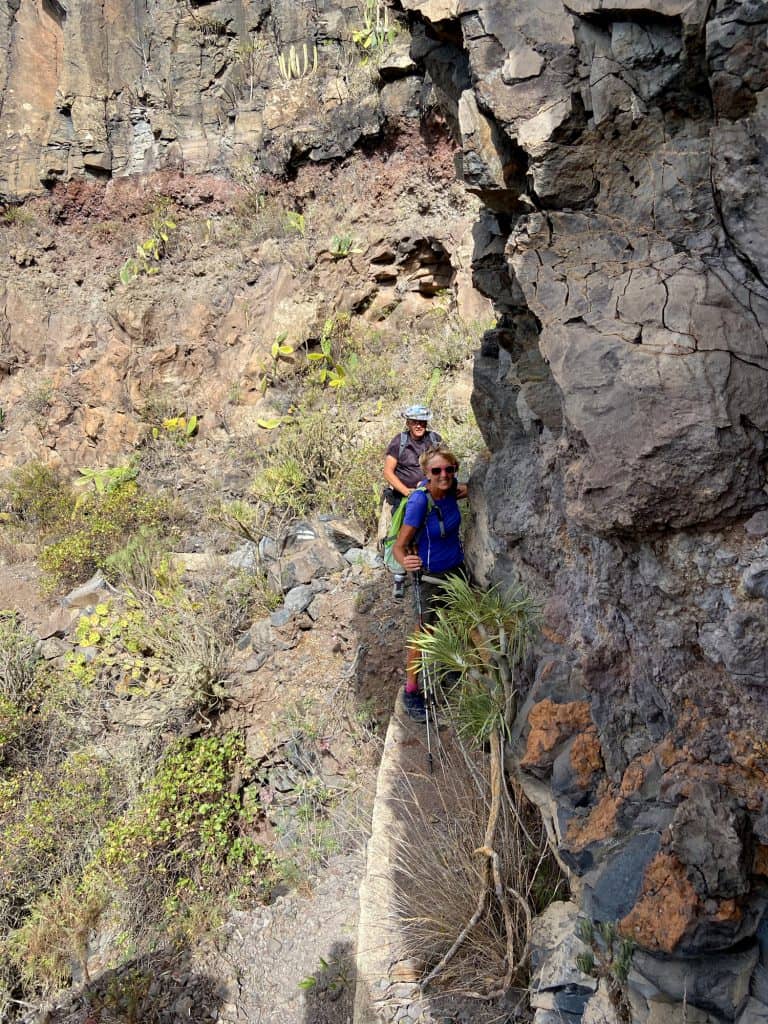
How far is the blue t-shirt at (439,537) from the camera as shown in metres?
3.29

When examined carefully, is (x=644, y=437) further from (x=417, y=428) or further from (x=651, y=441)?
(x=417, y=428)

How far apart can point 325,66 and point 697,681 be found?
12.0 m

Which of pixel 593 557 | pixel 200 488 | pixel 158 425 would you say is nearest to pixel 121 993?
pixel 593 557

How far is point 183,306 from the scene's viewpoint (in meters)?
10.1

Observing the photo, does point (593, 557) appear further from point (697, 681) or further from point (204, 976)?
point (204, 976)

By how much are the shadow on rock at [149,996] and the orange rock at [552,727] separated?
107 inches

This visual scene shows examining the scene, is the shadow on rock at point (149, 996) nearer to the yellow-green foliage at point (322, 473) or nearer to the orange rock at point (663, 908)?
the orange rock at point (663, 908)

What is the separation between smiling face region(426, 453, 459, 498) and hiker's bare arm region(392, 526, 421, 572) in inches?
9.3

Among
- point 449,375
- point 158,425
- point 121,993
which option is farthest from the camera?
point 158,425

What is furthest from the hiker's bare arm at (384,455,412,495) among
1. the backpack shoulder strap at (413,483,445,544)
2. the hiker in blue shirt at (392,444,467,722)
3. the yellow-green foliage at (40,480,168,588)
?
the yellow-green foliage at (40,480,168,588)

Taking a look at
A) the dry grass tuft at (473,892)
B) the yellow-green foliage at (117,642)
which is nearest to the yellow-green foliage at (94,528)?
the yellow-green foliage at (117,642)

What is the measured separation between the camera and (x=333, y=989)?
3.25 m

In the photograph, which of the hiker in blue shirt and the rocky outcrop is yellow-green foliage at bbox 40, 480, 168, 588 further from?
the rocky outcrop

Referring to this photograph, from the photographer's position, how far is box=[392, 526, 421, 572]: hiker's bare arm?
3.27 metres
